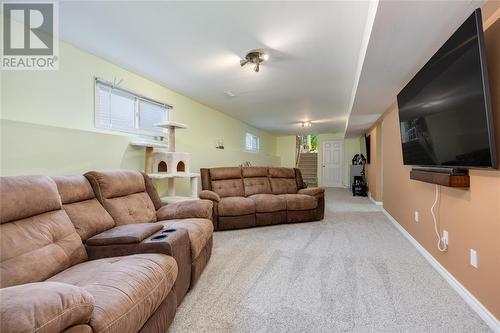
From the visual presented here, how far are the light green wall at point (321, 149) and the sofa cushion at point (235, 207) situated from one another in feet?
21.0

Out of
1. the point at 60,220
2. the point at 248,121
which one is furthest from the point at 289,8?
the point at 248,121

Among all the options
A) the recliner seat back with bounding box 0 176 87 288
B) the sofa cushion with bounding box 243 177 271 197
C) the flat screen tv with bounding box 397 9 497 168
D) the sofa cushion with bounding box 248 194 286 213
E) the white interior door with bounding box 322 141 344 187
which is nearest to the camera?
the recliner seat back with bounding box 0 176 87 288

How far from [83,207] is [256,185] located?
→ 315cm

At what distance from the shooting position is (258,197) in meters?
4.19

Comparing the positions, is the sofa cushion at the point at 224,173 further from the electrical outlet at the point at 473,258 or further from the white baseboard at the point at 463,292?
the electrical outlet at the point at 473,258

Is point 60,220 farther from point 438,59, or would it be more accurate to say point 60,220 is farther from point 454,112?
point 438,59

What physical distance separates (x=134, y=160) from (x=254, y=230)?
200 cm

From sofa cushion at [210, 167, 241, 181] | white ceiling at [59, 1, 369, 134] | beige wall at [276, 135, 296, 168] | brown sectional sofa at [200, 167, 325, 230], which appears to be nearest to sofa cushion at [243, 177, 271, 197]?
brown sectional sofa at [200, 167, 325, 230]

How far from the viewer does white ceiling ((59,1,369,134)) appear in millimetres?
1927

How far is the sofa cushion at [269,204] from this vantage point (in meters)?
3.94

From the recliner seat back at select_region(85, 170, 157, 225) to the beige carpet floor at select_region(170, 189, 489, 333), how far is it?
840 millimetres

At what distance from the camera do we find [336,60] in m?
2.81

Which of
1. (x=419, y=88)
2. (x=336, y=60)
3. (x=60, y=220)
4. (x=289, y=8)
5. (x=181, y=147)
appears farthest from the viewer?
(x=181, y=147)

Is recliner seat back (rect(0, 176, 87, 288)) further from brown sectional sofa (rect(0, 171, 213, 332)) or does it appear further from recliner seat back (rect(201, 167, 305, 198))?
recliner seat back (rect(201, 167, 305, 198))
